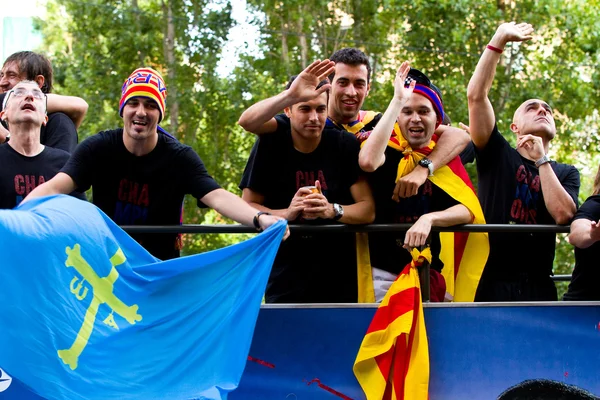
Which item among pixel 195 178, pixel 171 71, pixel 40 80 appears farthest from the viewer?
pixel 171 71

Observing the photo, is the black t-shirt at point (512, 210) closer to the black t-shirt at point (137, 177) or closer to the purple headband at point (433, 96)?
the purple headband at point (433, 96)

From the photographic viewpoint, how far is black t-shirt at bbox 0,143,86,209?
570 cm

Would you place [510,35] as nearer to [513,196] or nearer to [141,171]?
[513,196]

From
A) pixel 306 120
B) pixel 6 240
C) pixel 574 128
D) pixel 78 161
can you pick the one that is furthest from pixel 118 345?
pixel 574 128

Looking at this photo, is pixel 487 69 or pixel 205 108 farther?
pixel 205 108

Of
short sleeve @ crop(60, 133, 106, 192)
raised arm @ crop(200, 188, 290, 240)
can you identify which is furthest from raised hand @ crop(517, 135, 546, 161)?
short sleeve @ crop(60, 133, 106, 192)

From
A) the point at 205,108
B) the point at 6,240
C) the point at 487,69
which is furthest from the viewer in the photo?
the point at 205,108

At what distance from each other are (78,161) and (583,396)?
3183 mm

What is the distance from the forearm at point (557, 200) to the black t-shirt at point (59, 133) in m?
2.99

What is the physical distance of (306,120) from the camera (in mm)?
5809

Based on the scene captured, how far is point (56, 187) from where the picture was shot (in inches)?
219

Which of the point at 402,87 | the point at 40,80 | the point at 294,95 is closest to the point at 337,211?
the point at 294,95

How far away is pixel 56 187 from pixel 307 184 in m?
1.42

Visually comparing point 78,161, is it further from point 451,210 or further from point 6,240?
point 451,210
